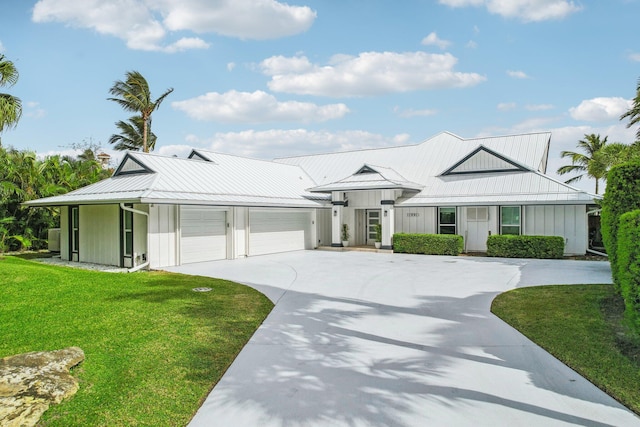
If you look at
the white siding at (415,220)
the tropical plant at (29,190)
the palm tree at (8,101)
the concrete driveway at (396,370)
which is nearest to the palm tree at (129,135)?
the tropical plant at (29,190)

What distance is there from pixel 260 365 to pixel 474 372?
2621mm

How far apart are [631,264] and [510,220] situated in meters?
14.0

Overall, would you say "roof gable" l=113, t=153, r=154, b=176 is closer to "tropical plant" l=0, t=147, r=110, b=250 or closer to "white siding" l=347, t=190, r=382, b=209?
"tropical plant" l=0, t=147, r=110, b=250

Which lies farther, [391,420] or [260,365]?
[260,365]

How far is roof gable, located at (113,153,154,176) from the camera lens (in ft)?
54.6

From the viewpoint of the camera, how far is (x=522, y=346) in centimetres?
613

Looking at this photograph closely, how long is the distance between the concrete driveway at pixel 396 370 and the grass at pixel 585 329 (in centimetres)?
24

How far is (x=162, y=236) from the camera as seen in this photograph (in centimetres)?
1470

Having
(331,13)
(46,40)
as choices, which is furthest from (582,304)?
(46,40)

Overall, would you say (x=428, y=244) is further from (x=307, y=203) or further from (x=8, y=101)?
(x=8, y=101)

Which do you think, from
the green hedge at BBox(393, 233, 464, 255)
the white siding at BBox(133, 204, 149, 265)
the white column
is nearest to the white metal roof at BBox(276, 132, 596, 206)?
the white column

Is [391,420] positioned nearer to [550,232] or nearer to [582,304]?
[582,304]

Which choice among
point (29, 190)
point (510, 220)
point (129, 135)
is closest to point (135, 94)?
point (129, 135)

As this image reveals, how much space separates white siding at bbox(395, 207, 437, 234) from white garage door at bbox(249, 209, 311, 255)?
4.52m
